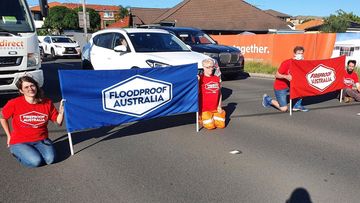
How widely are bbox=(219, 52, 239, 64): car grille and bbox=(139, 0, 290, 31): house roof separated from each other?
27.5 m

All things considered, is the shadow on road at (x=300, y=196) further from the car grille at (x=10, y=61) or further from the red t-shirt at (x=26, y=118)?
the car grille at (x=10, y=61)

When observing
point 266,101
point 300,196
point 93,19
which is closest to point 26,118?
point 300,196

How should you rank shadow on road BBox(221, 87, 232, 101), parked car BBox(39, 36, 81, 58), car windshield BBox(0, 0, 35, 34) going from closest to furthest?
1. car windshield BBox(0, 0, 35, 34)
2. shadow on road BBox(221, 87, 232, 101)
3. parked car BBox(39, 36, 81, 58)

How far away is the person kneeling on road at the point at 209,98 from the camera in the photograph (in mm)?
6359

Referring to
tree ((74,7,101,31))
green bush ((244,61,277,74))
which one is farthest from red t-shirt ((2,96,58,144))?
tree ((74,7,101,31))

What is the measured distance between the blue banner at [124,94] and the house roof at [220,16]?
113 ft

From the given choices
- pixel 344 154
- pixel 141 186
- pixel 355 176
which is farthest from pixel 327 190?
pixel 141 186

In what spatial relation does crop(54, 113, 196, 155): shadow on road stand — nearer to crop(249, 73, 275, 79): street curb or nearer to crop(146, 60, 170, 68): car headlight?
crop(146, 60, 170, 68): car headlight

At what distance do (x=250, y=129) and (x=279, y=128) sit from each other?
21.8 inches

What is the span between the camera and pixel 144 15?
45.9 meters

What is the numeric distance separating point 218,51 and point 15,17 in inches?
276

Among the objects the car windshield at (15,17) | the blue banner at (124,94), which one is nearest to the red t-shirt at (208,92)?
the blue banner at (124,94)

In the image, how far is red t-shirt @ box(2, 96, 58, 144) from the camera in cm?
464

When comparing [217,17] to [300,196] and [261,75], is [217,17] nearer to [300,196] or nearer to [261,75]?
[261,75]
